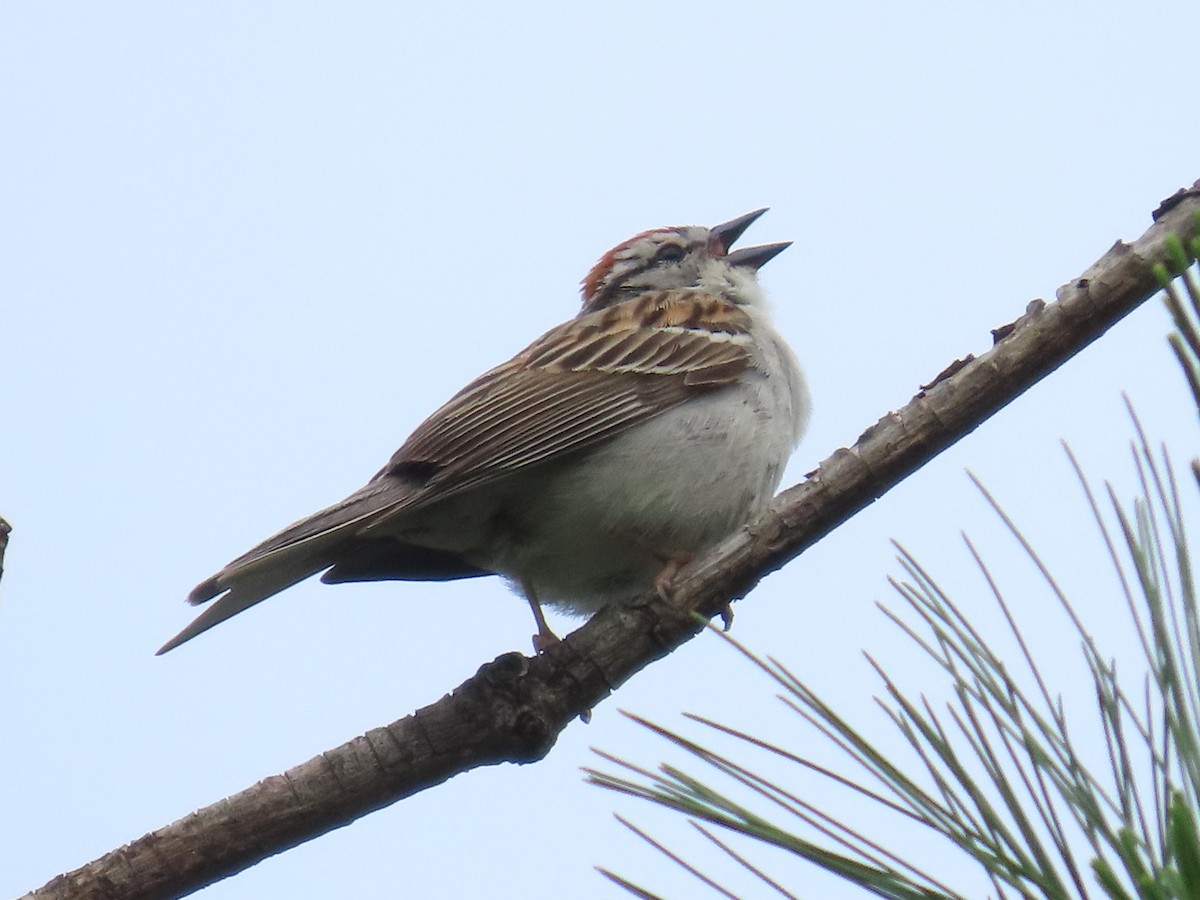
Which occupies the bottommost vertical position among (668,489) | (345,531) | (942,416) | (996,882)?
(996,882)

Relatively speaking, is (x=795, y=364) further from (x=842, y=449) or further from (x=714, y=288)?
(x=842, y=449)

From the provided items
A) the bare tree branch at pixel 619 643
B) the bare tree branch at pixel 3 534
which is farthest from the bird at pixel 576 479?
the bare tree branch at pixel 3 534

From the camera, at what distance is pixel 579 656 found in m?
4.26

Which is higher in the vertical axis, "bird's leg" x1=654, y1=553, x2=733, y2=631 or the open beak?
the open beak

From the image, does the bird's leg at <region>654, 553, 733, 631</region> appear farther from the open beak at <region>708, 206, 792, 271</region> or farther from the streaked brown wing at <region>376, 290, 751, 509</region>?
the open beak at <region>708, 206, 792, 271</region>

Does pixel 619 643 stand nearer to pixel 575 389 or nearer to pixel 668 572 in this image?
pixel 668 572

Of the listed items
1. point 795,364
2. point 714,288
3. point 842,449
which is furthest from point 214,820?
point 714,288

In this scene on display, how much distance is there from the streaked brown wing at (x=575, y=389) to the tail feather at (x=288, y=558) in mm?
150

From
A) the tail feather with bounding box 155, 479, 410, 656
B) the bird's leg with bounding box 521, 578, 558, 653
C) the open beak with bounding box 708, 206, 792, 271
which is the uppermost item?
the open beak with bounding box 708, 206, 792, 271

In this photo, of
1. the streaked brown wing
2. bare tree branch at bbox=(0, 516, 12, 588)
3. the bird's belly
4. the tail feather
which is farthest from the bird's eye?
bare tree branch at bbox=(0, 516, 12, 588)

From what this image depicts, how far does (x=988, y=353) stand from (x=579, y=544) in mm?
2039

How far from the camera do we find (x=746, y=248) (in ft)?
25.2

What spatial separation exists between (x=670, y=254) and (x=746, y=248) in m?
0.45

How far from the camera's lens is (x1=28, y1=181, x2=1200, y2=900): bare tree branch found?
144 inches
